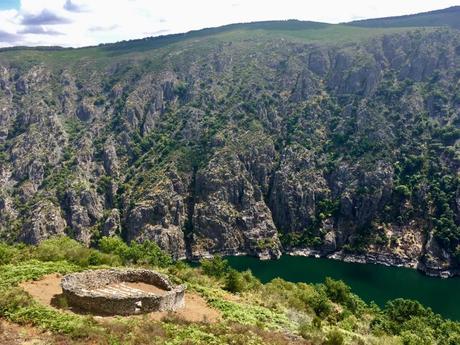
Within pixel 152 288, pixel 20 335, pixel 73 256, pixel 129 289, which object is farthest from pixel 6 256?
pixel 20 335

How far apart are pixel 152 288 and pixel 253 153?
11935 cm

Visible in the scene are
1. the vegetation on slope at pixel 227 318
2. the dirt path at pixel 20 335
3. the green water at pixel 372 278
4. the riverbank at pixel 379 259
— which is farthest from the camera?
the riverbank at pixel 379 259

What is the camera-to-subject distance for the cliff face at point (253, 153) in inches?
5635

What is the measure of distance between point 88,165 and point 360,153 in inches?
3399

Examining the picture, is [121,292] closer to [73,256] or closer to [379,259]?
[73,256]

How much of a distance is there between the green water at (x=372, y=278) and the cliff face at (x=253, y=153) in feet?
19.6

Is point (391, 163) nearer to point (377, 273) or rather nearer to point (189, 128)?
point (377, 273)

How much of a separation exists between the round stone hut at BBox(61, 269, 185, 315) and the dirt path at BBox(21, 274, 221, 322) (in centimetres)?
64

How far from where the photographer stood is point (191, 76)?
196625 millimetres

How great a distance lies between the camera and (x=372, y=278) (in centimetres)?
12025

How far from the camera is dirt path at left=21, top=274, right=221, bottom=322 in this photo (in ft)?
119

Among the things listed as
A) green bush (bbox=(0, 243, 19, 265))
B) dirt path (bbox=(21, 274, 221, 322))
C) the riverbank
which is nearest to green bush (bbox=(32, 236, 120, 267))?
green bush (bbox=(0, 243, 19, 265))

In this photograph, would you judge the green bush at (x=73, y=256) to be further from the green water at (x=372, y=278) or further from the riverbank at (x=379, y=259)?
the riverbank at (x=379, y=259)

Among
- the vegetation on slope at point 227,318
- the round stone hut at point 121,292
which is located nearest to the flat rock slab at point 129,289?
the round stone hut at point 121,292
